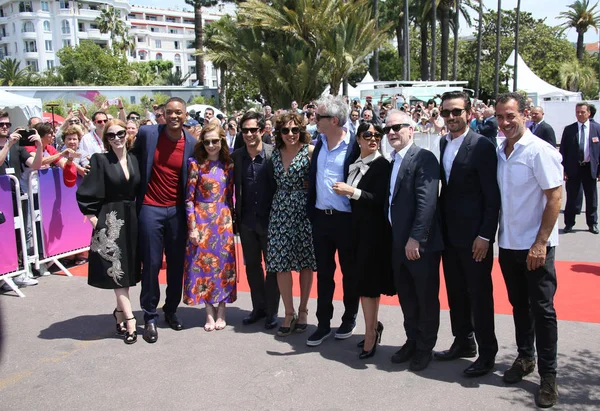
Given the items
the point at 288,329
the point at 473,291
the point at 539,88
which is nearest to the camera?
the point at 473,291

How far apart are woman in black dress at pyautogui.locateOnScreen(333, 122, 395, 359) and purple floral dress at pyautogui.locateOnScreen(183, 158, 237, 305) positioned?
130cm

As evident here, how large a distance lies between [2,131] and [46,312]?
7.78 feet

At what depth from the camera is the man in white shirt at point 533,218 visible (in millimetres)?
3645

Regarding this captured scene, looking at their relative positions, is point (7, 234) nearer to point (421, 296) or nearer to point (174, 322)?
point (174, 322)

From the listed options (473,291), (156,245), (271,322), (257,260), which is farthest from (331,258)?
(156,245)

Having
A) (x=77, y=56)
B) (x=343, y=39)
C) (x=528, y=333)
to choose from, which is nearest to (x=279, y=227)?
(x=528, y=333)

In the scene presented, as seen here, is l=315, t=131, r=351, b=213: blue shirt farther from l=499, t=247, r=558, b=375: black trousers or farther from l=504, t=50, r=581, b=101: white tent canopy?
l=504, t=50, r=581, b=101: white tent canopy

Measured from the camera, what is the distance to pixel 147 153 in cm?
507

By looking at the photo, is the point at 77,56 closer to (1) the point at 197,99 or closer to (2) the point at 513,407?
(1) the point at 197,99

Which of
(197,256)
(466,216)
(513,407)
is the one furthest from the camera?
(197,256)

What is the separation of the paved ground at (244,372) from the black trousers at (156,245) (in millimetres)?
395

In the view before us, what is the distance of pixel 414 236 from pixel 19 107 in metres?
14.6

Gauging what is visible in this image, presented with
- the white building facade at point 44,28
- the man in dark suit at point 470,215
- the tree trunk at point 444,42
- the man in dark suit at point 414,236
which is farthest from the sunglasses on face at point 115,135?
the white building facade at point 44,28

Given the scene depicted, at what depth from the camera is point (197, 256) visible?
5199 mm
